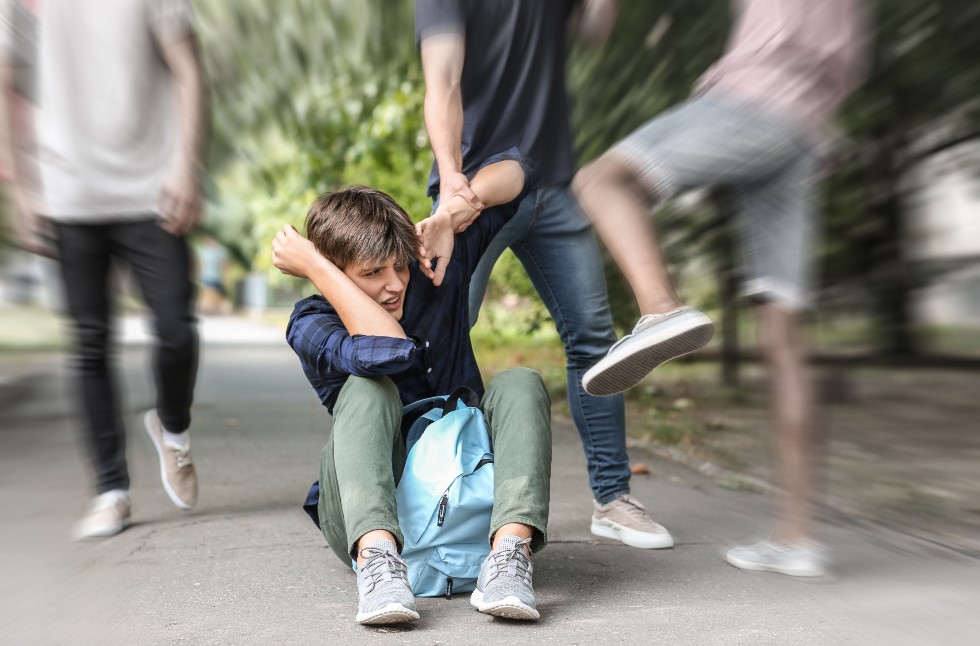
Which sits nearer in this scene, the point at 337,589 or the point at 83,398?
the point at 337,589

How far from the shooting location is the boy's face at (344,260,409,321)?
9.69ft

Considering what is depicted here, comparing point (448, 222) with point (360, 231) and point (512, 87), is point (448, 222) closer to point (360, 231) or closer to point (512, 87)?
point (360, 231)

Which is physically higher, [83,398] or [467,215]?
[467,215]

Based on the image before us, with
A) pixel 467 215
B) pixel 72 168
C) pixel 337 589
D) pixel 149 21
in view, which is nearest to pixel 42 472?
pixel 72 168

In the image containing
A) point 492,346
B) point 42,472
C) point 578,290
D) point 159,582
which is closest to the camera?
point 159,582

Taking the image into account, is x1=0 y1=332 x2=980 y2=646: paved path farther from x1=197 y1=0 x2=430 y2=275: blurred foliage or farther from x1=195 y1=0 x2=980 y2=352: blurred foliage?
x1=197 y1=0 x2=430 y2=275: blurred foliage

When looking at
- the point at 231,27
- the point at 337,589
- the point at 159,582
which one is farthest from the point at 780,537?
the point at 231,27

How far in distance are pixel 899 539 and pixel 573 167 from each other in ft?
5.30

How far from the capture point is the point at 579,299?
364 cm

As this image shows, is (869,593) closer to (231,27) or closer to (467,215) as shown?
(467,215)

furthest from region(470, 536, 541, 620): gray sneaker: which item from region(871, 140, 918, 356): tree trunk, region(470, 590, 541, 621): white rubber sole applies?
region(871, 140, 918, 356): tree trunk

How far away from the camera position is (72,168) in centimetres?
377

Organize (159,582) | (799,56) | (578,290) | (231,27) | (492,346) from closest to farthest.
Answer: (799,56) < (159,582) < (578,290) < (231,27) < (492,346)

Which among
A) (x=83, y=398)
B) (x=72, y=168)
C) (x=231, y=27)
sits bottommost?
(x=83, y=398)
